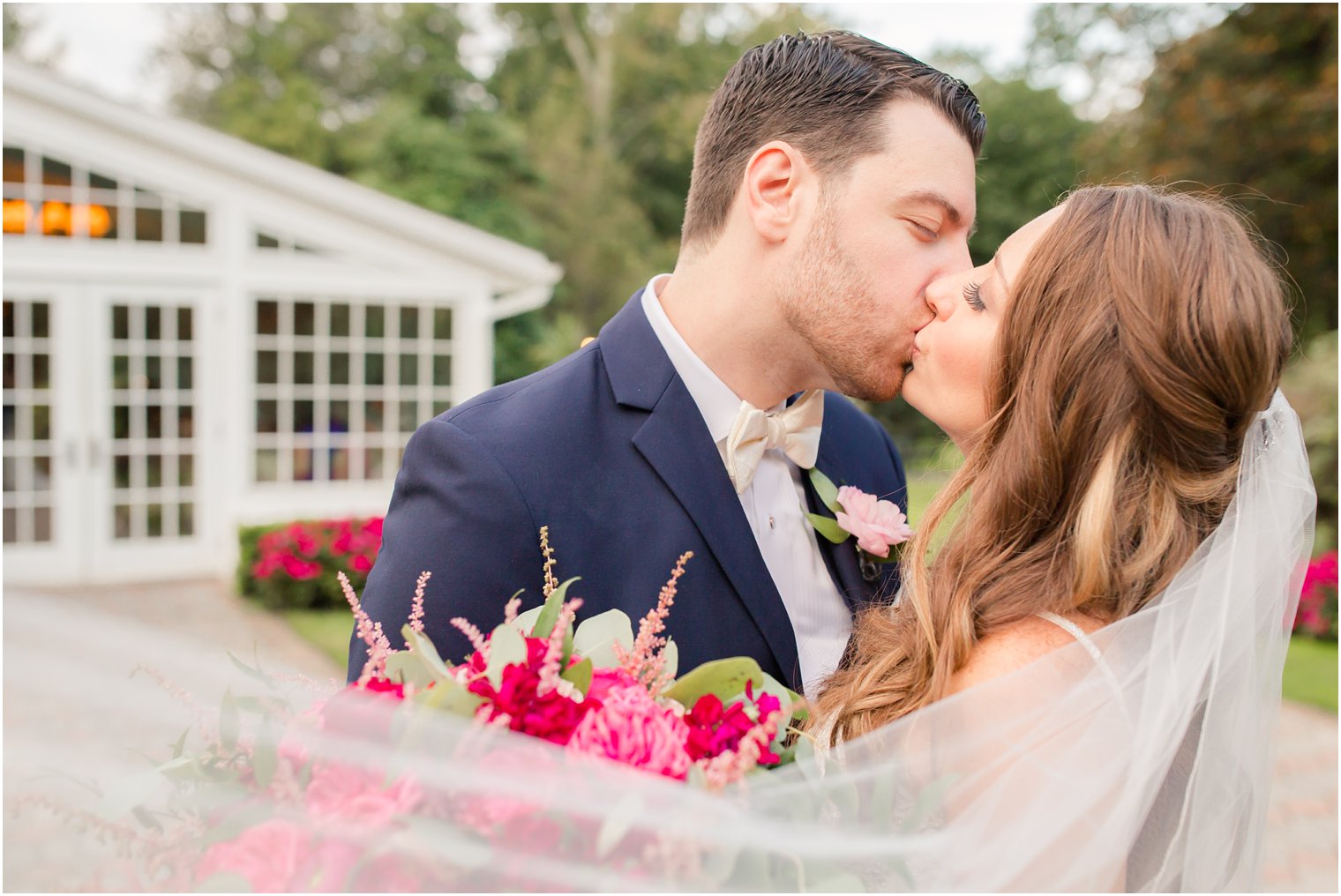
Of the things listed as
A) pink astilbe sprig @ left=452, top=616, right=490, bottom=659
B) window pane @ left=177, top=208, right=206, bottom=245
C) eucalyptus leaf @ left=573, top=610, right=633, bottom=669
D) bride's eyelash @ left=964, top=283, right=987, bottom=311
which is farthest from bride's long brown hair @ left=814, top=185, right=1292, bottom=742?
window pane @ left=177, top=208, right=206, bottom=245

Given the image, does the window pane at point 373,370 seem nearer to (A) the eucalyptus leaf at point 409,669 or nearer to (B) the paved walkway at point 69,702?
(B) the paved walkway at point 69,702

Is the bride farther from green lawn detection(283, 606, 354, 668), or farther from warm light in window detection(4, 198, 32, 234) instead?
warm light in window detection(4, 198, 32, 234)

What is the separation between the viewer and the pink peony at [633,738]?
134 cm

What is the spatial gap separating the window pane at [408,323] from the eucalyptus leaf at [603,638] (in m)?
9.45

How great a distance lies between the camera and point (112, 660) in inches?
56.9

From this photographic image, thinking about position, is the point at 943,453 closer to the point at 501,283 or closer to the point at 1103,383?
the point at 1103,383

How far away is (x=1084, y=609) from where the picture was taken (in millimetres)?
1896

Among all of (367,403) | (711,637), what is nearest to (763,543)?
(711,637)

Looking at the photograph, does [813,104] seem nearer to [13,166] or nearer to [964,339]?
[964,339]

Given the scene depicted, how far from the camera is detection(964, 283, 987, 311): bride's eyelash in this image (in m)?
2.25

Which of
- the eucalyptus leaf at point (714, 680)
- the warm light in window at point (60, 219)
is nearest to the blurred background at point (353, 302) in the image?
the warm light in window at point (60, 219)

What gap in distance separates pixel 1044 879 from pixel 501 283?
985cm

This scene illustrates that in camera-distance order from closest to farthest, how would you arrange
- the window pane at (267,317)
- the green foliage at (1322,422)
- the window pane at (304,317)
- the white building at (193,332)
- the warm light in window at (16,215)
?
the warm light in window at (16,215) < the white building at (193,332) < the window pane at (267,317) < the window pane at (304,317) < the green foliage at (1322,422)

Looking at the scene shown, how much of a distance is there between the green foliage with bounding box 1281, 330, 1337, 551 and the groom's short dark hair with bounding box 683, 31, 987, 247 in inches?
421
